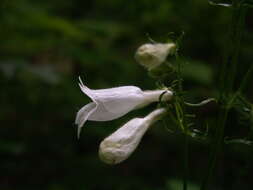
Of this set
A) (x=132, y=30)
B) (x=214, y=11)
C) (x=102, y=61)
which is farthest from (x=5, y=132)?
(x=214, y=11)

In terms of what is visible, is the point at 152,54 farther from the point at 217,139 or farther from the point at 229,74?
the point at 217,139

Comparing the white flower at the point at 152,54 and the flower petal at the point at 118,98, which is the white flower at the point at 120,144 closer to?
the flower petal at the point at 118,98

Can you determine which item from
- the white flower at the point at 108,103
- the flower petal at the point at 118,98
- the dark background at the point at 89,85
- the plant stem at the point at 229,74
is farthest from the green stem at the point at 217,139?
the dark background at the point at 89,85

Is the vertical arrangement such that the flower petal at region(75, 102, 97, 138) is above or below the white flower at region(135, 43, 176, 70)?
below

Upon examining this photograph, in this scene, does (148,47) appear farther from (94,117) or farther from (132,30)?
(132,30)

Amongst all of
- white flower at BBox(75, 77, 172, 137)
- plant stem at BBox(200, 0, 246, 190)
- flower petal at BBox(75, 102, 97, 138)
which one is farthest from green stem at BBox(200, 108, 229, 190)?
flower petal at BBox(75, 102, 97, 138)

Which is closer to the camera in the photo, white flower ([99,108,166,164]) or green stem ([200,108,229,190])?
white flower ([99,108,166,164])

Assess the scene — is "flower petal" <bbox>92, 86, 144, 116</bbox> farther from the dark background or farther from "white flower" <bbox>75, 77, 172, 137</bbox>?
the dark background
